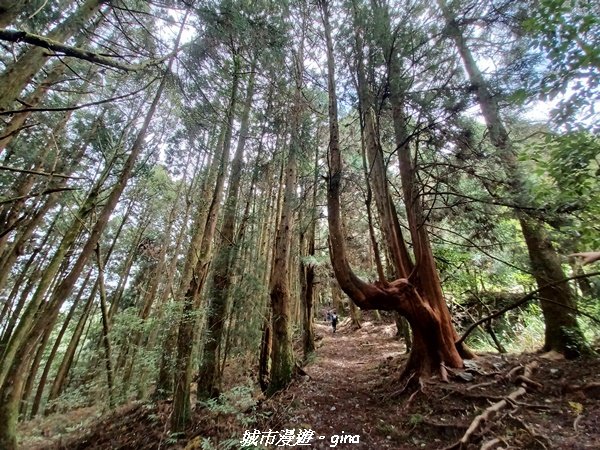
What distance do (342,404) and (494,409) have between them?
2.34 metres

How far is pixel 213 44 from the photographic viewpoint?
5.01 meters

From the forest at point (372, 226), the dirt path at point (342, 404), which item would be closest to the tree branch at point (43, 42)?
the forest at point (372, 226)

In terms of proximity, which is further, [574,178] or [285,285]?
[285,285]

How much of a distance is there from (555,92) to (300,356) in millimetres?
8912

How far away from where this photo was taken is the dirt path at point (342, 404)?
3.79 metres

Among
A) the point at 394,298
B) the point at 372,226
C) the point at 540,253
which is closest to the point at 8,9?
the point at 372,226

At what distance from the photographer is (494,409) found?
3.36 meters

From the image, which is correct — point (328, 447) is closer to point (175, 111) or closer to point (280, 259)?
point (280, 259)

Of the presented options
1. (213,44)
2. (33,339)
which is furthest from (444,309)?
(33,339)

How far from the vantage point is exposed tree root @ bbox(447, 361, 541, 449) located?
304cm

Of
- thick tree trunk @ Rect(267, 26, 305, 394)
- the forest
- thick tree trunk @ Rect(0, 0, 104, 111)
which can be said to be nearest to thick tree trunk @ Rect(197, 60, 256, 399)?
the forest

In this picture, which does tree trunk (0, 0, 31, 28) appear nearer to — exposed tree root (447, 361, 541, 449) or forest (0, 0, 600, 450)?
forest (0, 0, 600, 450)

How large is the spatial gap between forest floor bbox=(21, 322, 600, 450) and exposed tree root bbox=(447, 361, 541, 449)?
14 mm

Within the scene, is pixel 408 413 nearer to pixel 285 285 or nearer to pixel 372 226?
pixel 372 226
